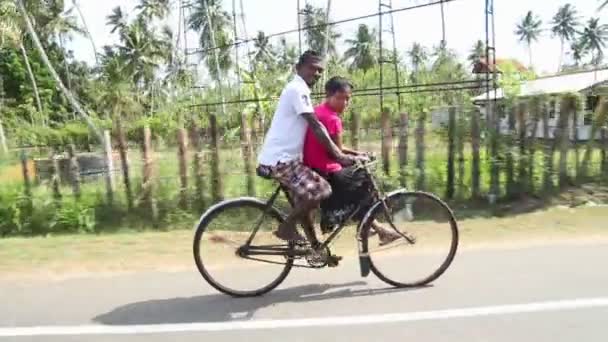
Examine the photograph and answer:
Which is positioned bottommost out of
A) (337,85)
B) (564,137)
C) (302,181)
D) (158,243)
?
(158,243)

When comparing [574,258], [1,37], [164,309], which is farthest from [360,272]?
[1,37]

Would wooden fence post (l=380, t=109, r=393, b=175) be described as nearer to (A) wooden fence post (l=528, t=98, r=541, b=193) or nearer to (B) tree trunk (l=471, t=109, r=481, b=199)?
(B) tree trunk (l=471, t=109, r=481, b=199)

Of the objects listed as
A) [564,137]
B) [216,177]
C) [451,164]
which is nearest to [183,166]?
[216,177]

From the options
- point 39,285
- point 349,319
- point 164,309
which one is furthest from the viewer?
point 39,285

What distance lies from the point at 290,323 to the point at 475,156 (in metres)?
5.15

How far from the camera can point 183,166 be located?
8.59 metres

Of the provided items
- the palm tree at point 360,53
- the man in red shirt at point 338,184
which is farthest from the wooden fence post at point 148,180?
the palm tree at point 360,53

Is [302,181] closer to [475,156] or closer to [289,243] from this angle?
[289,243]

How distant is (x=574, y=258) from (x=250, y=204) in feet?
9.58

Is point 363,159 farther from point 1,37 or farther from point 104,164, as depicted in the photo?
point 1,37

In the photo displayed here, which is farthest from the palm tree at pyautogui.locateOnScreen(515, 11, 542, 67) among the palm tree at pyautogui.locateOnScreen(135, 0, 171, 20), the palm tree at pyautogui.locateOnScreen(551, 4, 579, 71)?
the palm tree at pyautogui.locateOnScreen(135, 0, 171, 20)

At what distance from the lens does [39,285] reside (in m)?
5.40

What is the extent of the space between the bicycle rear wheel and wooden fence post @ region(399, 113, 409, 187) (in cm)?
392

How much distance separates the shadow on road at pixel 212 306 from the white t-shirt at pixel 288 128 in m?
1.04
